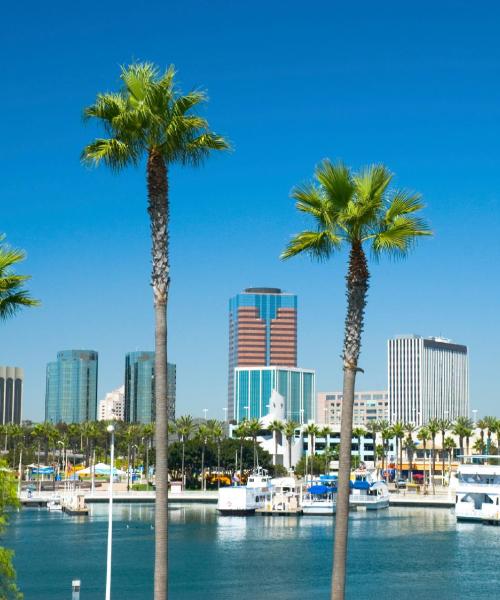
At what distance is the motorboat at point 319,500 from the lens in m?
155

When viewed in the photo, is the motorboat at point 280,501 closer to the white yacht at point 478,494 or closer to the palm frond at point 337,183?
the white yacht at point 478,494

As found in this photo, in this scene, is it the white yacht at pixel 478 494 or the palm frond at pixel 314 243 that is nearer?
the palm frond at pixel 314 243

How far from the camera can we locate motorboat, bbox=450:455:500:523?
141 metres

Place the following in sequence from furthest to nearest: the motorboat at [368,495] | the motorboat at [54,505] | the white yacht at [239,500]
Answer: the motorboat at [368,495] < the motorboat at [54,505] < the white yacht at [239,500]

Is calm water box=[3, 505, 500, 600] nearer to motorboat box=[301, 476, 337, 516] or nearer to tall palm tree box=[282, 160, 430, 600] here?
motorboat box=[301, 476, 337, 516]

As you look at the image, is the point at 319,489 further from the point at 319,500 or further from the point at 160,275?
the point at 160,275

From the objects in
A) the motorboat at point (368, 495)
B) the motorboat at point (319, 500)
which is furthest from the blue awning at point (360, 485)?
the motorboat at point (319, 500)

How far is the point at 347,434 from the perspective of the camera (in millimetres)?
28000

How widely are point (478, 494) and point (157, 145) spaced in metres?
124

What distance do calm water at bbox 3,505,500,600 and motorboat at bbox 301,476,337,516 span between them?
353 cm

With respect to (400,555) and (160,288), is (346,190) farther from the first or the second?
(400,555)

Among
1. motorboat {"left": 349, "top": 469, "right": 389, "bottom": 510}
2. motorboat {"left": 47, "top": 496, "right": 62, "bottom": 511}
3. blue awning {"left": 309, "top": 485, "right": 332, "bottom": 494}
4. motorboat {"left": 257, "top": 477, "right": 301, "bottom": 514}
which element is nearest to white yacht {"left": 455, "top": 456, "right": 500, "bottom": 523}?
motorboat {"left": 349, "top": 469, "right": 389, "bottom": 510}

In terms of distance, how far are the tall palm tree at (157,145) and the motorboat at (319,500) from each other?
427 feet

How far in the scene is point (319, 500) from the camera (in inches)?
6176
